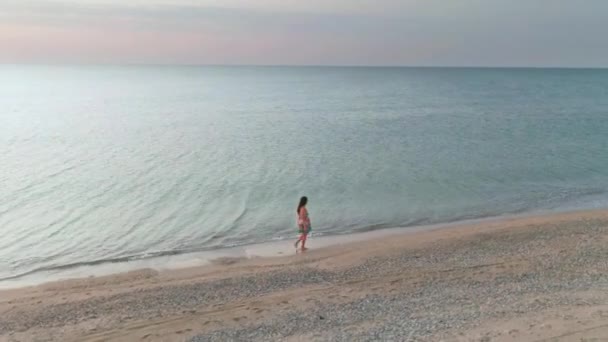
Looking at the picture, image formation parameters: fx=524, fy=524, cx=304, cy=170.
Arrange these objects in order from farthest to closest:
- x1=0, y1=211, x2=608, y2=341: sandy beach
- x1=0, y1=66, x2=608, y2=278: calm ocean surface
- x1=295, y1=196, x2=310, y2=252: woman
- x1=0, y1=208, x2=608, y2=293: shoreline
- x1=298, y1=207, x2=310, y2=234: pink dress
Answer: x1=0, y1=66, x2=608, y2=278: calm ocean surface
x1=298, y1=207, x2=310, y2=234: pink dress
x1=295, y1=196, x2=310, y2=252: woman
x1=0, y1=208, x2=608, y2=293: shoreline
x1=0, y1=211, x2=608, y2=341: sandy beach

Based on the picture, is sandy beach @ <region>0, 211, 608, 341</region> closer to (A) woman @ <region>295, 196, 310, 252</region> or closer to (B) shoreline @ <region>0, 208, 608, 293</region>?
(B) shoreline @ <region>0, 208, 608, 293</region>

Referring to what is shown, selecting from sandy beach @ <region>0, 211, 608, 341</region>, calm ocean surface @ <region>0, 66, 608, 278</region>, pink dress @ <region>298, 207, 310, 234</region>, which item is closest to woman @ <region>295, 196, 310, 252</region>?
pink dress @ <region>298, 207, 310, 234</region>

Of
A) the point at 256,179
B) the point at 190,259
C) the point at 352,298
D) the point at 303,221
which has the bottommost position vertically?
the point at 352,298

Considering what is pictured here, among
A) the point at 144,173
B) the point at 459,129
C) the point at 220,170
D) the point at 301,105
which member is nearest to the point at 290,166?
the point at 220,170

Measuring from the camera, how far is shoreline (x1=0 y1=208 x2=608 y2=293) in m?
19.1

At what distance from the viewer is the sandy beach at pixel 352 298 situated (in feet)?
43.2

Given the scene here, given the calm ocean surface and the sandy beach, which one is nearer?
the sandy beach

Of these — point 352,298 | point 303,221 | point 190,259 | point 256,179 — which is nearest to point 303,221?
point 303,221

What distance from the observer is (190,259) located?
2098 cm

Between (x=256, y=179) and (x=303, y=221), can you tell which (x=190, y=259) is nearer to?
(x=303, y=221)

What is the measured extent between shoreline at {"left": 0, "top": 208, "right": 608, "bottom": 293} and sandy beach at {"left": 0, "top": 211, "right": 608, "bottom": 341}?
68cm

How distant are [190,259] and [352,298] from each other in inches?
323

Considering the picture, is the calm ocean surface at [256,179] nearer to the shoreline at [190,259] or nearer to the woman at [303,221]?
the shoreline at [190,259]

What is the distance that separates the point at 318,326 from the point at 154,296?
5.52m
